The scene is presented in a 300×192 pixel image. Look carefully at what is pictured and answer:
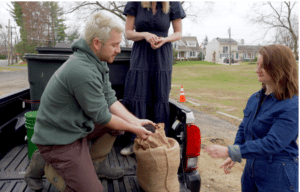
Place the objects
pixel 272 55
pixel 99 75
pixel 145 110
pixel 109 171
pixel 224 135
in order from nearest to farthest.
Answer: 1. pixel 272 55
2. pixel 99 75
3. pixel 109 171
4. pixel 145 110
5. pixel 224 135

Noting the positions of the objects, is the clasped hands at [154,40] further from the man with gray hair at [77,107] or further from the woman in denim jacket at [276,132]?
the woman in denim jacket at [276,132]

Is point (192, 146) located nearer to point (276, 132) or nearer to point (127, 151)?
point (276, 132)

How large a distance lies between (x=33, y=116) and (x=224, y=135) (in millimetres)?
4335

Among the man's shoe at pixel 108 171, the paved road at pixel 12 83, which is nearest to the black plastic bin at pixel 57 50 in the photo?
the man's shoe at pixel 108 171

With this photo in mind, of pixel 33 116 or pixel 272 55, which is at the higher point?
pixel 272 55

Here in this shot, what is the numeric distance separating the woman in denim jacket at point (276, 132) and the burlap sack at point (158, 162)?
0.40 meters

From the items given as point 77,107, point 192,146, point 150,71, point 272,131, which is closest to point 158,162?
point 192,146

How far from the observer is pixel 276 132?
1.64 meters

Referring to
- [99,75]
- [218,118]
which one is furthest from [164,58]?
[218,118]

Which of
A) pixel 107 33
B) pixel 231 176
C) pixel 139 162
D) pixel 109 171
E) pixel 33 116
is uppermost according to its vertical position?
pixel 107 33

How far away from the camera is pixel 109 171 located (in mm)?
2342

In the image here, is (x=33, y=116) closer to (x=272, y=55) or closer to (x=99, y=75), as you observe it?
(x=99, y=75)

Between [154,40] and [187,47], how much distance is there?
3018 inches

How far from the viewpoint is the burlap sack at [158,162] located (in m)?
1.99
